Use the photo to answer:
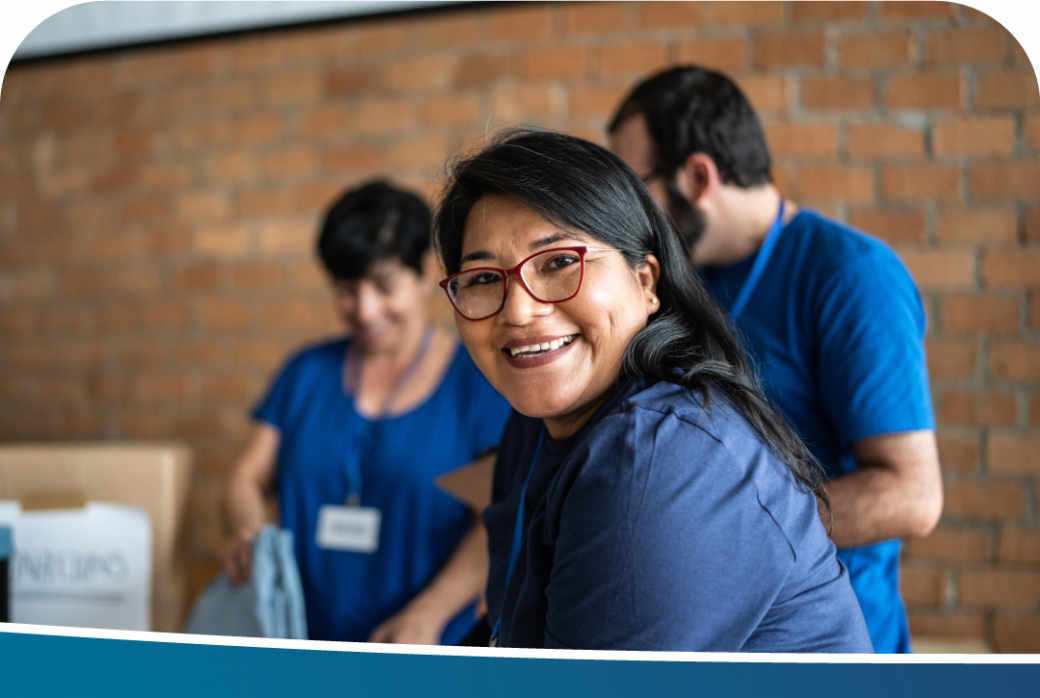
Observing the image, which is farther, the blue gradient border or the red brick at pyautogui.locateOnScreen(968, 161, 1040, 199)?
the red brick at pyautogui.locateOnScreen(968, 161, 1040, 199)

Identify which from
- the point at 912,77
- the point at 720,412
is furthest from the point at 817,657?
the point at 912,77

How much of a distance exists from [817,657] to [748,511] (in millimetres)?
117

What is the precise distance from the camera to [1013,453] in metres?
1.52

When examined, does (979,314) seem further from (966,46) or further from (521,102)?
(521,102)

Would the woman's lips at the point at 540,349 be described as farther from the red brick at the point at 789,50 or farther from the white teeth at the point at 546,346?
the red brick at the point at 789,50

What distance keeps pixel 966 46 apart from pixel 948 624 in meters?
1.24

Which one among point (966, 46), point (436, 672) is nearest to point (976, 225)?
point (966, 46)

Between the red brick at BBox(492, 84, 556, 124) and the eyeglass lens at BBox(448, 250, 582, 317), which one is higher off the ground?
the red brick at BBox(492, 84, 556, 124)

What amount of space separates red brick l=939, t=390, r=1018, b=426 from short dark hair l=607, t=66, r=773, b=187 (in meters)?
0.79

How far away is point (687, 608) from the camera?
509mm

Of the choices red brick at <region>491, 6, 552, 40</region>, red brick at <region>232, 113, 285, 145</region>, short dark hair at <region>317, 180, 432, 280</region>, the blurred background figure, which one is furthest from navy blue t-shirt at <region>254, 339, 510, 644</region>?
red brick at <region>232, 113, 285, 145</region>

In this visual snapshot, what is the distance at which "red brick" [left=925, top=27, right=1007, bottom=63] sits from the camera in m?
1.52

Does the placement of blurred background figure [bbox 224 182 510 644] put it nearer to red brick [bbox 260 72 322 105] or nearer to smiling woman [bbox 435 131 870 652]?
smiling woman [bbox 435 131 870 652]

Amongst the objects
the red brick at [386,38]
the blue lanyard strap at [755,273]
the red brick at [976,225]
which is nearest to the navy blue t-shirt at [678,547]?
the blue lanyard strap at [755,273]
